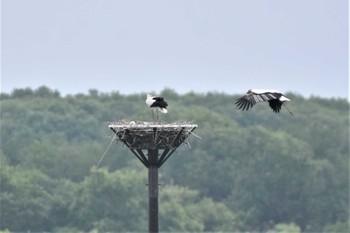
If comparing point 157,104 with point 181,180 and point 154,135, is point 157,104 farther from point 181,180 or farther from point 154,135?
point 181,180

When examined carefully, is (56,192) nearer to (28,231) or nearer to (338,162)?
(28,231)

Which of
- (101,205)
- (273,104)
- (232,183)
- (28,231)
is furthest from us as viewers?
(232,183)

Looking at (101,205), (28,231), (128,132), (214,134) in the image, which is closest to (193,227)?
(101,205)

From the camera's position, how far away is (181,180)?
Answer: 191 metres

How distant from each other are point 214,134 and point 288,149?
10326 millimetres

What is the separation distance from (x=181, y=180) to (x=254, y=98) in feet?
377

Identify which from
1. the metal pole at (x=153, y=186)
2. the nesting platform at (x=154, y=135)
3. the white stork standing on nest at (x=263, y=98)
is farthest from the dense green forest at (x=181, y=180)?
the white stork standing on nest at (x=263, y=98)

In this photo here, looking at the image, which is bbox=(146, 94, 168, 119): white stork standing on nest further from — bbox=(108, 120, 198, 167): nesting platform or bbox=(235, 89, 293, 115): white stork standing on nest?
bbox=(235, 89, 293, 115): white stork standing on nest

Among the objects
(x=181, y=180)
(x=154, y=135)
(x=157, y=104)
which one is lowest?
(x=154, y=135)

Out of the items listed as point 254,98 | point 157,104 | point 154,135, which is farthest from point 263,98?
point 154,135

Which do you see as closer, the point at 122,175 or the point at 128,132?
the point at 128,132

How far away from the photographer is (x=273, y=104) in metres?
76.4

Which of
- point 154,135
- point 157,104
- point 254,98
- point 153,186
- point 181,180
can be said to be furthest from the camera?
point 181,180

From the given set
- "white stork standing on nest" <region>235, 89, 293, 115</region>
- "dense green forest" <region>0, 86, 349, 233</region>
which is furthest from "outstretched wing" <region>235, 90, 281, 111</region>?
"dense green forest" <region>0, 86, 349, 233</region>
